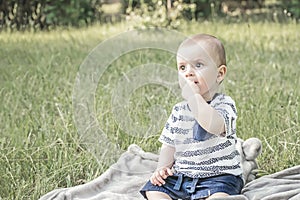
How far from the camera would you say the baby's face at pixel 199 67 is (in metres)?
2.20

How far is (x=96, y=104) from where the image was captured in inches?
130

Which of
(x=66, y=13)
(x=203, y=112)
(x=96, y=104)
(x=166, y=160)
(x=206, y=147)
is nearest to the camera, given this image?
(x=203, y=112)

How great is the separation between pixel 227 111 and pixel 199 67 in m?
0.19

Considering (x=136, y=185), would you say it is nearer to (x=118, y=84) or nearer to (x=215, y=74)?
(x=215, y=74)

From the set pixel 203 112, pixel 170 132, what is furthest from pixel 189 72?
pixel 170 132

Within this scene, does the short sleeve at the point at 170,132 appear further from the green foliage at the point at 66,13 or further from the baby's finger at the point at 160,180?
the green foliage at the point at 66,13

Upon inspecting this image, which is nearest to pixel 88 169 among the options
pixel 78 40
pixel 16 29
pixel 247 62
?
pixel 247 62

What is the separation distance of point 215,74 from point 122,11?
241 inches

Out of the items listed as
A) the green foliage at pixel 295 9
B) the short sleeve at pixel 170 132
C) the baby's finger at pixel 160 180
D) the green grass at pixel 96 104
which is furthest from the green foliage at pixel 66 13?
the baby's finger at pixel 160 180

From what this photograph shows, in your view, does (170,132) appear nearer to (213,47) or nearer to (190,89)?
(190,89)

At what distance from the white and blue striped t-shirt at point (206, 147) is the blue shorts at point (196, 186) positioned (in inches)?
0.8

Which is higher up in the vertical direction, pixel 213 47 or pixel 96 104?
pixel 213 47

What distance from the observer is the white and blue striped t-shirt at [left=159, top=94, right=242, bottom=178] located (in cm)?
225

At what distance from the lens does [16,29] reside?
19.8ft
